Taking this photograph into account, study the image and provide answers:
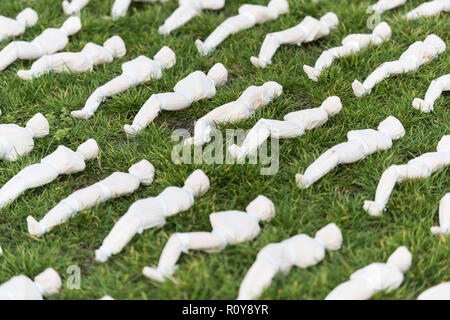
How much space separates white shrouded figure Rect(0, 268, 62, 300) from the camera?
7.88 feet

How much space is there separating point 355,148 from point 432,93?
640 mm

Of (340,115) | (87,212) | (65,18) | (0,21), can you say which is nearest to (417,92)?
(340,115)

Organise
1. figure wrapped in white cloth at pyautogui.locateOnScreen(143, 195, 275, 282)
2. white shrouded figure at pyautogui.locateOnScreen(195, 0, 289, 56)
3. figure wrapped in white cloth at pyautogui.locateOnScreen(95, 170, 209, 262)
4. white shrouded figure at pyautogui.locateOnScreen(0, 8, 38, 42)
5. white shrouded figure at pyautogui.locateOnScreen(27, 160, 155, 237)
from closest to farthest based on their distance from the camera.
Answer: figure wrapped in white cloth at pyautogui.locateOnScreen(143, 195, 275, 282)
figure wrapped in white cloth at pyautogui.locateOnScreen(95, 170, 209, 262)
white shrouded figure at pyautogui.locateOnScreen(27, 160, 155, 237)
white shrouded figure at pyautogui.locateOnScreen(195, 0, 289, 56)
white shrouded figure at pyautogui.locateOnScreen(0, 8, 38, 42)

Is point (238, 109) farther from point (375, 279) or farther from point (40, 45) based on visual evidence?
point (40, 45)

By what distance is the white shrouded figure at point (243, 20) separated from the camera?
147 inches

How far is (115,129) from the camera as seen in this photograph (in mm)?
3225

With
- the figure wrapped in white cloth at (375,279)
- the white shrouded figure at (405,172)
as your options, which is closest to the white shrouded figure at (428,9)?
the white shrouded figure at (405,172)

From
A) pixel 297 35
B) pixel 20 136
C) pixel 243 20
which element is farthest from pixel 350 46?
pixel 20 136

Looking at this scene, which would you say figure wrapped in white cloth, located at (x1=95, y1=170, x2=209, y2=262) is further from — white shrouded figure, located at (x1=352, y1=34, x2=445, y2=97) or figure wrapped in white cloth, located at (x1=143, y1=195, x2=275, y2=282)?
white shrouded figure, located at (x1=352, y1=34, x2=445, y2=97)

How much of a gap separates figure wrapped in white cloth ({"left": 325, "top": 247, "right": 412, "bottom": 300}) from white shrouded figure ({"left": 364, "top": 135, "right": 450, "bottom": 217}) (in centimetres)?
30

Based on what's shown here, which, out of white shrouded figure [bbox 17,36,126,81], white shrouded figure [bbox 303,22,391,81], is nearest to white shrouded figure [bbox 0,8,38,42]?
white shrouded figure [bbox 17,36,126,81]

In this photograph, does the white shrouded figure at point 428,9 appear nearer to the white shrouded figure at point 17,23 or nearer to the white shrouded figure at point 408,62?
the white shrouded figure at point 408,62
